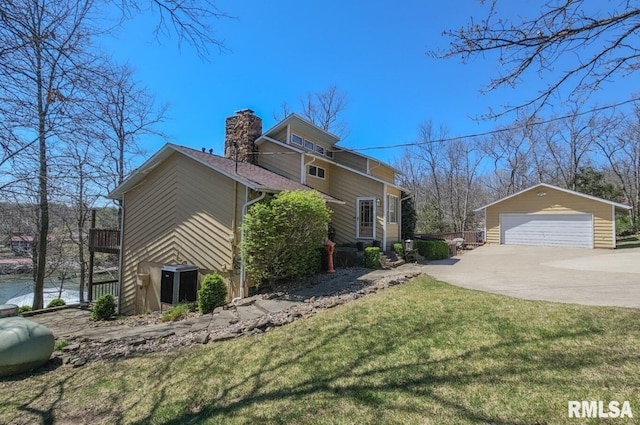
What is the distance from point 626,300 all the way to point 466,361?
4.65 meters

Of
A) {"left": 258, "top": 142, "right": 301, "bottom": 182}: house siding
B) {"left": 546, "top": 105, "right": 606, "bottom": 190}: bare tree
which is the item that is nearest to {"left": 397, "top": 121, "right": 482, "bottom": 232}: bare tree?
{"left": 546, "top": 105, "right": 606, "bottom": 190}: bare tree

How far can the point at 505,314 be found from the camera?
17.7 ft

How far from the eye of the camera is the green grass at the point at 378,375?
9.86ft

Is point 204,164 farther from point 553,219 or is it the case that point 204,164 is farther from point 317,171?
point 553,219

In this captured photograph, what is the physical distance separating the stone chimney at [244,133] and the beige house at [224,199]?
4 centimetres

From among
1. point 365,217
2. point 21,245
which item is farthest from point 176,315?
point 21,245

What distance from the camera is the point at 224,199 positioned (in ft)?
32.8

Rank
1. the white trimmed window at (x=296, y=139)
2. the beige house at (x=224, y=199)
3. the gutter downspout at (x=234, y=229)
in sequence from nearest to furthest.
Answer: the gutter downspout at (x=234, y=229) < the beige house at (x=224, y=199) < the white trimmed window at (x=296, y=139)

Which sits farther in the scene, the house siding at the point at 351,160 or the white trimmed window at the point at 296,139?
the house siding at the point at 351,160

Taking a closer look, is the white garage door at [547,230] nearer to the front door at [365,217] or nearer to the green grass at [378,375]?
the front door at [365,217]

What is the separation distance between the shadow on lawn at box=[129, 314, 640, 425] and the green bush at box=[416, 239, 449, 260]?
11.0 m

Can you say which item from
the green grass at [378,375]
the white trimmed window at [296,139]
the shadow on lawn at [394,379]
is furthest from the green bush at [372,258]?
the shadow on lawn at [394,379]

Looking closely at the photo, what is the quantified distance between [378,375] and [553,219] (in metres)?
20.9

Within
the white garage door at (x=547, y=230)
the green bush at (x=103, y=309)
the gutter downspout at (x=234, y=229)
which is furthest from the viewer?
the white garage door at (x=547, y=230)
